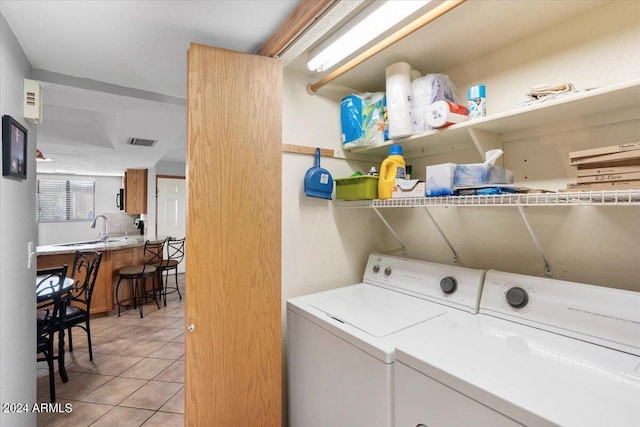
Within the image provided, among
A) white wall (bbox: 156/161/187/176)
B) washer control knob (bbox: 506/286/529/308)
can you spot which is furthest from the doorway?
washer control knob (bbox: 506/286/529/308)

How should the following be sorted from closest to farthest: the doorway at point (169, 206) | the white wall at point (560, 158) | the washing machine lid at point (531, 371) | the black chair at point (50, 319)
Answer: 1. the washing machine lid at point (531, 371)
2. the white wall at point (560, 158)
3. the black chair at point (50, 319)
4. the doorway at point (169, 206)

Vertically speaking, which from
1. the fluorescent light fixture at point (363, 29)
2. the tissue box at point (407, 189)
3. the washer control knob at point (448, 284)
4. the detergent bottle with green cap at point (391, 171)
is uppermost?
the fluorescent light fixture at point (363, 29)

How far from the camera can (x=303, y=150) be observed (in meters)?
1.75

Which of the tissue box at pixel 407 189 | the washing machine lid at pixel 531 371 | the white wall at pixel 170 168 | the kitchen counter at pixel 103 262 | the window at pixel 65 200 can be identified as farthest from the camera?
the window at pixel 65 200

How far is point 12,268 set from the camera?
140 centimetres

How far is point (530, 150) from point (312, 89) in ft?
3.83

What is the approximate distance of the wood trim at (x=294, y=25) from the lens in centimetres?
108

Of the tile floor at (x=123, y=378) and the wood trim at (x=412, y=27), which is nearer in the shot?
the wood trim at (x=412, y=27)

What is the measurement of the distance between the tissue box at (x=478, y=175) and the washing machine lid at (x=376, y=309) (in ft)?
1.94

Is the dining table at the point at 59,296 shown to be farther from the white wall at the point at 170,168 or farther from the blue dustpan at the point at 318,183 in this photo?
the white wall at the point at 170,168

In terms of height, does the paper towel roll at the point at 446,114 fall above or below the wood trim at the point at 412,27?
below

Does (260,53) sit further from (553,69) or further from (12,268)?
(12,268)

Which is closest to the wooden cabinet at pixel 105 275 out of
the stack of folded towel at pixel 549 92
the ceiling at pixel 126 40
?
the ceiling at pixel 126 40

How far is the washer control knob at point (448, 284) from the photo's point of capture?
142 centimetres
